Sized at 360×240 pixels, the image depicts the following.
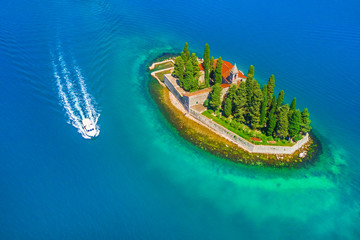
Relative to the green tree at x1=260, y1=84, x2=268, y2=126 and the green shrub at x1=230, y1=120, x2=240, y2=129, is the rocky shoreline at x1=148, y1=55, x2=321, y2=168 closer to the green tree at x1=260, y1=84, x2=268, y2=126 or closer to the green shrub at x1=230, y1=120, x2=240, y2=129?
the green shrub at x1=230, y1=120, x2=240, y2=129

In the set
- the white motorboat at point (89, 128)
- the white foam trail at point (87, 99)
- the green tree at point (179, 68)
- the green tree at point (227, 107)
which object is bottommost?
the white motorboat at point (89, 128)

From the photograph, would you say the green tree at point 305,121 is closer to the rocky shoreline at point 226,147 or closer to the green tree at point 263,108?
the rocky shoreline at point 226,147

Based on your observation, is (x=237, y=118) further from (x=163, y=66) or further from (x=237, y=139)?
(x=163, y=66)

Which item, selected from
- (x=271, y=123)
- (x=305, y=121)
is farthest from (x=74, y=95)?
(x=305, y=121)

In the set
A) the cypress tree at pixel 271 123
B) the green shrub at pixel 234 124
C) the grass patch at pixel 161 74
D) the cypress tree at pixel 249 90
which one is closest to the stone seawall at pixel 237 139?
the green shrub at pixel 234 124

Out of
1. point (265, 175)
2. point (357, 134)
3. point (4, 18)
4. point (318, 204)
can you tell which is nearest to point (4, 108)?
point (4, 18)

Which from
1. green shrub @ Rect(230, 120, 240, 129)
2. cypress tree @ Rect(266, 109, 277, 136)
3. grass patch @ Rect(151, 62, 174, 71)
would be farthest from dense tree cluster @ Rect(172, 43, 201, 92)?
cypress tree @ Rect(266, 109, 277, 136)
